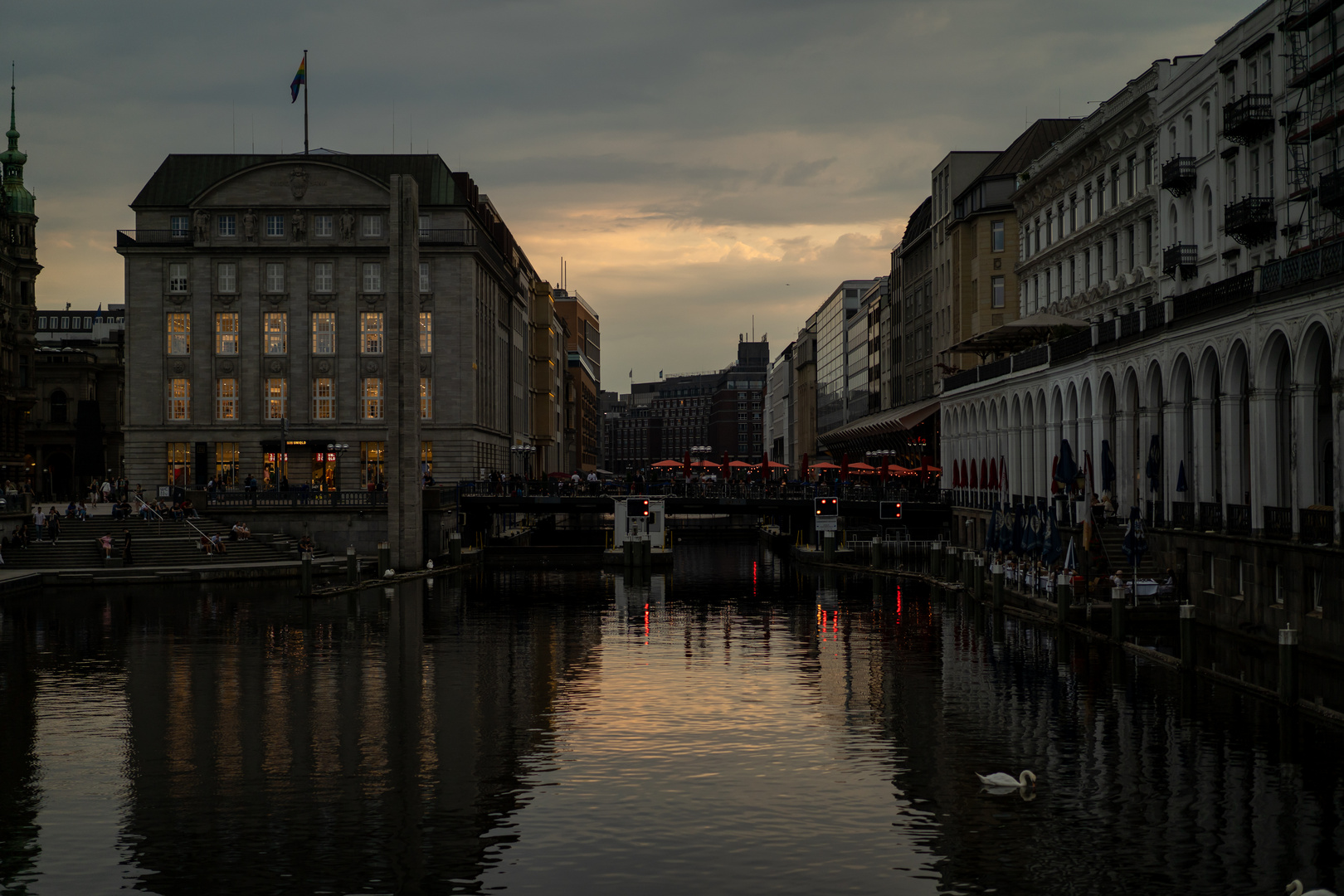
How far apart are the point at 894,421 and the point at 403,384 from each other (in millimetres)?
53821

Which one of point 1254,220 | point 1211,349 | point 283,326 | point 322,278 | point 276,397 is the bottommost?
point 1211,349

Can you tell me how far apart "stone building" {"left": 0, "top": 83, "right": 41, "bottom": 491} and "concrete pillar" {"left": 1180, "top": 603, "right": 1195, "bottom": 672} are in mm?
108821

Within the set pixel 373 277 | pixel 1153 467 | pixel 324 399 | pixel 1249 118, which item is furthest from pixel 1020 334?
pixel 324 399

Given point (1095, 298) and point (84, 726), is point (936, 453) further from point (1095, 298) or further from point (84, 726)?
point (84, 726)

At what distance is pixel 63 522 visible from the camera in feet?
268

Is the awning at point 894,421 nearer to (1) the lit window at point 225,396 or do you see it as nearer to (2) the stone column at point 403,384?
(2) the stone column at point 403,384

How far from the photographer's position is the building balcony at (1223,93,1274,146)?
188ft

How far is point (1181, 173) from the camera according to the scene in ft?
213

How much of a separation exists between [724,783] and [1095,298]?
5913cm

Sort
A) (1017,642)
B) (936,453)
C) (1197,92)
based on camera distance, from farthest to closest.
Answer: (936,453) → (1197,92) → (1017,642)

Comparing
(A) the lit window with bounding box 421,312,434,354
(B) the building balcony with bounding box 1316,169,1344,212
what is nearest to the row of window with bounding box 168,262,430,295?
(A) the lit window with bounding box 421,312,434,354

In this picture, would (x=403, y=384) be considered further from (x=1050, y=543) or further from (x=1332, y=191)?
(x=1332, y=191)

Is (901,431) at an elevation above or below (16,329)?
below

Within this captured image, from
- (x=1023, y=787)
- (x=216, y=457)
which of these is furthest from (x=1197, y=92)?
(x=216, y=457)
